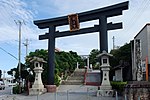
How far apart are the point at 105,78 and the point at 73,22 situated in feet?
23.1

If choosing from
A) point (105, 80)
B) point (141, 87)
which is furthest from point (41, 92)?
point (141, 87)

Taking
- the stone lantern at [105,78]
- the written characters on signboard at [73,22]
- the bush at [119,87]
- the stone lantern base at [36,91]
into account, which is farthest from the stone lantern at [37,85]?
the bush at [119,87]

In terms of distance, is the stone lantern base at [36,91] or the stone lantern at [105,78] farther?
the stone lantern base at [36,91]

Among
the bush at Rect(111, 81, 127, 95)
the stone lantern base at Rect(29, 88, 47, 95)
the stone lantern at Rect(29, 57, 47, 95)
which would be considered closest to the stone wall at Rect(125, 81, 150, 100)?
the bush at Rect(111, 81, 127, 95)

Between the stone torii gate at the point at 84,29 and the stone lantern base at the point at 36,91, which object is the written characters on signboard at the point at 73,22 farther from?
the stone lantern base at the point at 36,91

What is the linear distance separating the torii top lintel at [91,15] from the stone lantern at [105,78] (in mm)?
4300

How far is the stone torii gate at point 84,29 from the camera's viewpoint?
80.8 feet

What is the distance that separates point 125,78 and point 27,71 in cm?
1396

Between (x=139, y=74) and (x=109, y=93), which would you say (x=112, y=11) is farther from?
(x=139, y=74)

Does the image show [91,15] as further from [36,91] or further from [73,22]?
[36,91]

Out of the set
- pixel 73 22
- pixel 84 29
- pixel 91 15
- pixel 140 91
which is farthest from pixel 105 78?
pixel 140 91

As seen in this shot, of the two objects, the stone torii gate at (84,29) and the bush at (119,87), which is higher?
the stone torii gate at (84,29)

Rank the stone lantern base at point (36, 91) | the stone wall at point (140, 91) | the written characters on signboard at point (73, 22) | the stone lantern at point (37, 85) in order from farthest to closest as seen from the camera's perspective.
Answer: the written characters on signboard at point (73, 22), the stone lantern at point (37, 85), the stone lantern base at point (36, 91), the stone wall at point (140, 91)

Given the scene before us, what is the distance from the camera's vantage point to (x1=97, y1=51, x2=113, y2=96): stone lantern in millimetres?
22469
